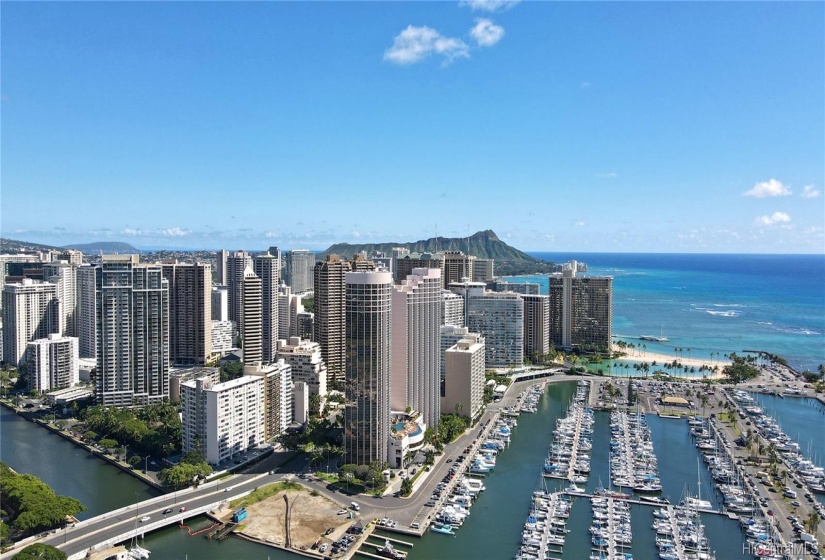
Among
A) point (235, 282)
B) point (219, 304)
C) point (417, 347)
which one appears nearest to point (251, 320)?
point (417, 347)

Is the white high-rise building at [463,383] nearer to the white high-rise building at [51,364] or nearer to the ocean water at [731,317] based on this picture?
the white high-rise building at [51,364]

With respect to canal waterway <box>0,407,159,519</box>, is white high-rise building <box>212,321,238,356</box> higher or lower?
higher

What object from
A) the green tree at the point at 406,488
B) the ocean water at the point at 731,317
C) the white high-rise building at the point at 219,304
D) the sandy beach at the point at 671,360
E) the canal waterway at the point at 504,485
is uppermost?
the white high-rise building at the point at 219,304

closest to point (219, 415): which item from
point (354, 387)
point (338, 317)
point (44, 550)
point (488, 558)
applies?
point (354, 387)

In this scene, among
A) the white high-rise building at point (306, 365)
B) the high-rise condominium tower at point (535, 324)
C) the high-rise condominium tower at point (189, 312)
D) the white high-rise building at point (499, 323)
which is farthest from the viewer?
the high-rise condominium tower at point (535, 324)

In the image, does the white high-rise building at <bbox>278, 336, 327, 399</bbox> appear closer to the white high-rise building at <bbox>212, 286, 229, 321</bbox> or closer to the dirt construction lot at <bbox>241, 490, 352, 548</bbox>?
the dirt construction lot at <bbox>241, 490, 352, 548</bbox>

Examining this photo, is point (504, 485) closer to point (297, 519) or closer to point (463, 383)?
point (297, 519)

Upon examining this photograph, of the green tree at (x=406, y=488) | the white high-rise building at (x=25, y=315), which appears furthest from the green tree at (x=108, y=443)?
the white high-rise building at (x=25, y=315)

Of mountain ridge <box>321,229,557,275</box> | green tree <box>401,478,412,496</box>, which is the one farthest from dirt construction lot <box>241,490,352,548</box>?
mountain ridge <box>321,229,557,275</box>
